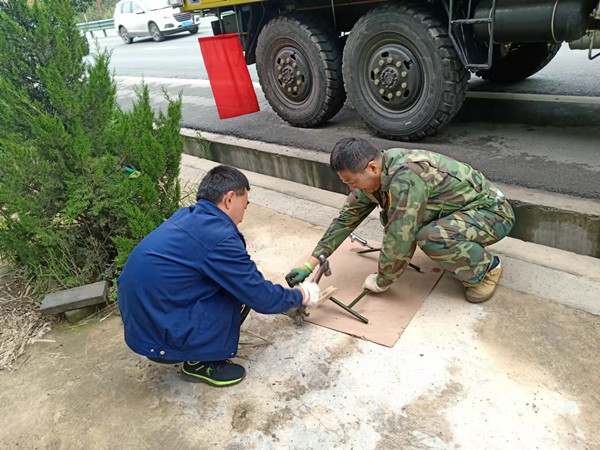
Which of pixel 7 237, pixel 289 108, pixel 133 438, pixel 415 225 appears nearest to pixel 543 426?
pixel 415 225

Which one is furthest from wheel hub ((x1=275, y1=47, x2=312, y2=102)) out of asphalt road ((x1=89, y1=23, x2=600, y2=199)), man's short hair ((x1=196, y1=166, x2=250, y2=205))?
man's short hair ((x1=196, y1=166, x2=250, y2=205))

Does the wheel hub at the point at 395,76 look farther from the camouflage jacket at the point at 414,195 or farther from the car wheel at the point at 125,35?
the car wheel at the point at 125,35

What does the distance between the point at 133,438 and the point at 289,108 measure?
3348mm

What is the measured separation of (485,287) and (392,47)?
6.79ft

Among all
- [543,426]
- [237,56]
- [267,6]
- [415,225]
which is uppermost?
[267,6]

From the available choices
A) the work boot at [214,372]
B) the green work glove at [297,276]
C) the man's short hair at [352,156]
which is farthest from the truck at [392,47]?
the work boot at [214,372]

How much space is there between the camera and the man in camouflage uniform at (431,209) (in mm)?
2123

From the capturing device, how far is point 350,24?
4.20 m

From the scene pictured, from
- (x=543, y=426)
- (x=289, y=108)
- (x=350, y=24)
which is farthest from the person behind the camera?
(x=289, y=108)

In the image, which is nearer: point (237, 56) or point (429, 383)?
point (429, 383)

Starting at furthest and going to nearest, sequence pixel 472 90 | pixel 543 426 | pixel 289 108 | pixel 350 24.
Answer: pixel 472 90, pixel 289 108, pixel 350 24, pixel 543 426

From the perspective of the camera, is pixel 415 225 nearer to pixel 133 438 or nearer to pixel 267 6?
pixel 133 438

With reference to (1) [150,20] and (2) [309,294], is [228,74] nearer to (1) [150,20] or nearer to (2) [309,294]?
(2) [309,294]

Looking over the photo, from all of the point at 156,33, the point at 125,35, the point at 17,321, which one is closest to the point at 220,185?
the point at 17,321
